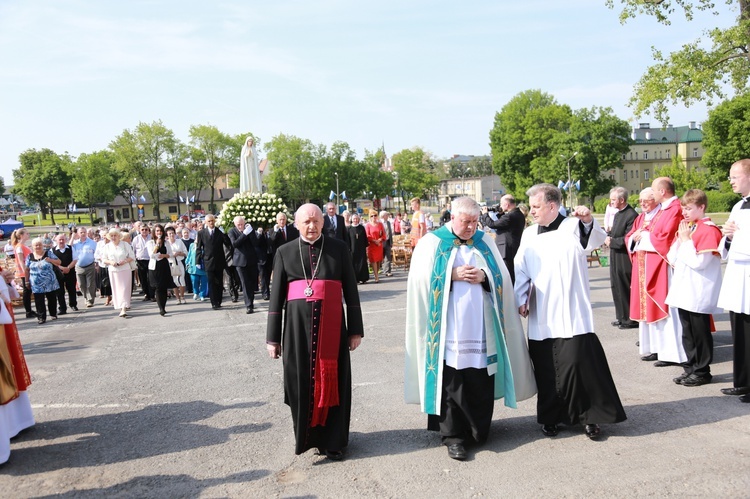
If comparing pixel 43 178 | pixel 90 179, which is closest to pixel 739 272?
pixel 90 179

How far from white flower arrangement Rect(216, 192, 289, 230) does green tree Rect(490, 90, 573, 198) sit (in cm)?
5530

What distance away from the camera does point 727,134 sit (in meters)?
54.1

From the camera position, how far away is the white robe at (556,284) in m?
4.66

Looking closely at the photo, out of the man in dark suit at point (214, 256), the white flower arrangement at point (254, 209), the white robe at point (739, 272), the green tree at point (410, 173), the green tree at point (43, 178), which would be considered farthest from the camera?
the green tree at point (410, 173)

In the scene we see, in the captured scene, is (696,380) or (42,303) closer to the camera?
(696,380)

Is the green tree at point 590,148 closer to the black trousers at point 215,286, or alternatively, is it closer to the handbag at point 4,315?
the black trousers at point 215,286

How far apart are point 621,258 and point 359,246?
7.42 meters

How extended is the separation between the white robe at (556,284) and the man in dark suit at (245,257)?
7948 millimetres

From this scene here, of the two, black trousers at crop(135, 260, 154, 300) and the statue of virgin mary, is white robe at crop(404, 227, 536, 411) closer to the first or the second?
black trousers at crop(135, 260, 154, 300)

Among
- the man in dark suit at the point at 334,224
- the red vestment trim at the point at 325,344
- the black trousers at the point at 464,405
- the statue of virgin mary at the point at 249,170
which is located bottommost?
the black trousers at the point at 464,405

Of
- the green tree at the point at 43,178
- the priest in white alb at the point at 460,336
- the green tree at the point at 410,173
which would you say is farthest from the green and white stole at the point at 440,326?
the green tree at the point at 43,178

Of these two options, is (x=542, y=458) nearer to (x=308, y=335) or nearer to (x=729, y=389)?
(x=308, y=335)

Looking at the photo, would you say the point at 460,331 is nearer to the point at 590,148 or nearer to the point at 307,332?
the point at 307,332

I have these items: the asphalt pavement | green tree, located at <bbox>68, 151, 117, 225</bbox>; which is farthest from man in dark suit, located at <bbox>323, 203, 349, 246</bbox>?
green tree, located at <bbox>68, 151, 117, 225</bbox>
